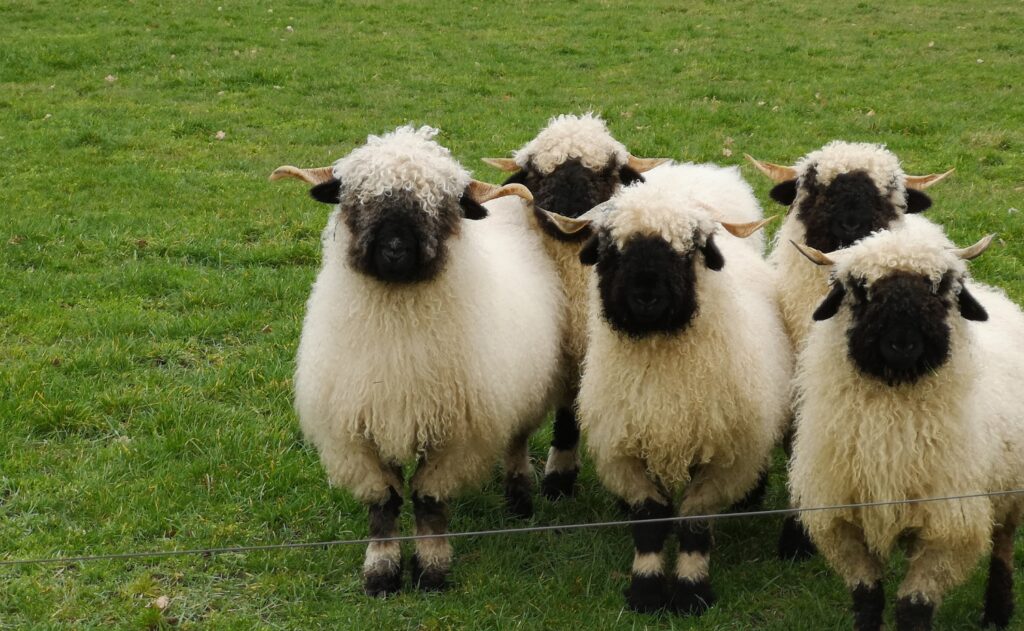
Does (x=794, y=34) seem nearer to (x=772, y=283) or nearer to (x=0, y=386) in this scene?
(x=772, y=283)

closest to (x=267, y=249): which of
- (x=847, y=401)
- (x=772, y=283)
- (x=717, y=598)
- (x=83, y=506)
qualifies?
(x=83, y=506)

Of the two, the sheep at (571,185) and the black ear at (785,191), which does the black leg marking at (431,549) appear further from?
the black ear at (785,191)

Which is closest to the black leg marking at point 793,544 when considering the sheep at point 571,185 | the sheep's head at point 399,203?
the sheep at point 571,185

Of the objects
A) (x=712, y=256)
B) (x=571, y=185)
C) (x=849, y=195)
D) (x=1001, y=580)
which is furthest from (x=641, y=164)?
(x=1001, y=580)

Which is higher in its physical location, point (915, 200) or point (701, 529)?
point (915, 200)

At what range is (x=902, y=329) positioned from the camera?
4.35 m

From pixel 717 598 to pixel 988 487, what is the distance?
143 centimetres

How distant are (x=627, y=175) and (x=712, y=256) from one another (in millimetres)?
1379

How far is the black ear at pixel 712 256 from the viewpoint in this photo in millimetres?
5207

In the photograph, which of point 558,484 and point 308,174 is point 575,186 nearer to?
point 308,174

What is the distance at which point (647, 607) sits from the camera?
5.38 m

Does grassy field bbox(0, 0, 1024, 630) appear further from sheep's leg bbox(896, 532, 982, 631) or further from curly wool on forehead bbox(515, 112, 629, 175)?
curly wool on forehead bbox(515, 112, 629, 175)

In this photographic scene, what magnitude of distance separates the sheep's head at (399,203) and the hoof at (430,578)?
1454 mm

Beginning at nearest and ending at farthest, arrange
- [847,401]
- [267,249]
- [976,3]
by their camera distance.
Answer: [847,401]
[267,249]
[976,3]
